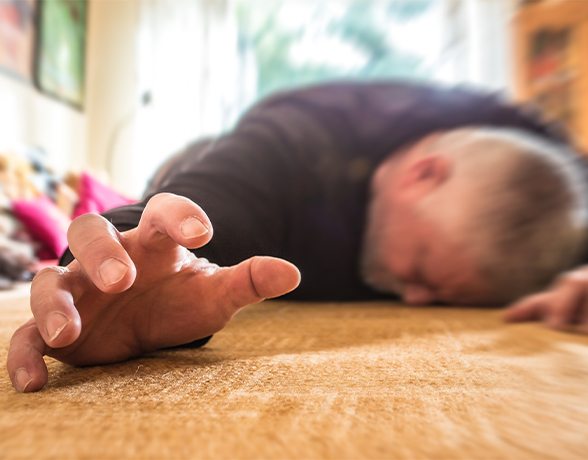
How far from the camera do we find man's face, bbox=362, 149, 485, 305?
2.53 ft

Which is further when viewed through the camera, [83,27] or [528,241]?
[83,27]

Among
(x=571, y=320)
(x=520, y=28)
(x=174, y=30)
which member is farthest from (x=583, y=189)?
(x=174, y=30)

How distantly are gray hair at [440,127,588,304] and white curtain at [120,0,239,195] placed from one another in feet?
7.08

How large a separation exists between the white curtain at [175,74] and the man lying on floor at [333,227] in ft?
6.01

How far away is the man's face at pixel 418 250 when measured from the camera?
770 millimetres

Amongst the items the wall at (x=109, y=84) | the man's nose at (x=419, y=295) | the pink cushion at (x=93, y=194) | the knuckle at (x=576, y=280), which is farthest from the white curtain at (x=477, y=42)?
the knuckle at (x=576, y=280)

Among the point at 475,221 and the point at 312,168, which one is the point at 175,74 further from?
the point at 475,221

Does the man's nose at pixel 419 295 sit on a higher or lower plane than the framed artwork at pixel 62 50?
lower

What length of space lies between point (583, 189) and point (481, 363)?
612 mm

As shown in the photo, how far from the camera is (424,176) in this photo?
847 millimetres

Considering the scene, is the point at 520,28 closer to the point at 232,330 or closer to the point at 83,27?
the point at 83,27

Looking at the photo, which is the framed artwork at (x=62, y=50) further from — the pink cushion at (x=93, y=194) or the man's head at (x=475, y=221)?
the man's head at (x=475, y=221)

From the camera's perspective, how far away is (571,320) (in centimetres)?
63

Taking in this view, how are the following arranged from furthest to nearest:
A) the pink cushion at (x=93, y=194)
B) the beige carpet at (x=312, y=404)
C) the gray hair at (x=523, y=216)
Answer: the pink cushion at (x=93, y=194) < the gray hair at (x=523, y=216) < the beige carpet at (x=312, y=404)
